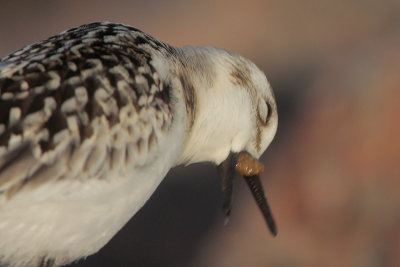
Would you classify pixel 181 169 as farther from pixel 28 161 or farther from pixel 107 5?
pixel 28 161

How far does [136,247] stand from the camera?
423 cm

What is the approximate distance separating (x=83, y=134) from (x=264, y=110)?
1076 mm

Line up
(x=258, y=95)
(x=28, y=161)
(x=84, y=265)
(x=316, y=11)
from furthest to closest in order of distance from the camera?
(x=316, y=11) < (x=84, y=265) < (x=258, y=95) < (x=28, y=161)

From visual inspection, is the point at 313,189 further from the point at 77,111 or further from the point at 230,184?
the point at 77,111

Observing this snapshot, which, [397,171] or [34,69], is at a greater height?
[34,69]

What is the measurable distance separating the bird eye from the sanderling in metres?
0.40

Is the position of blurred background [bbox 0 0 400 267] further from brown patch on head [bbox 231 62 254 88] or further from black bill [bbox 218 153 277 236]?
brown patch on head [bbox 231 62 254 88]

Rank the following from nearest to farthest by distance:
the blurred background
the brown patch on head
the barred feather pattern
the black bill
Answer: the barred feather pattern
the brown patch on head
the black bill
the blurred background

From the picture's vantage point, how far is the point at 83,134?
2273 mm

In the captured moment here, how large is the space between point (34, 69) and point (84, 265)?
2.03 meters

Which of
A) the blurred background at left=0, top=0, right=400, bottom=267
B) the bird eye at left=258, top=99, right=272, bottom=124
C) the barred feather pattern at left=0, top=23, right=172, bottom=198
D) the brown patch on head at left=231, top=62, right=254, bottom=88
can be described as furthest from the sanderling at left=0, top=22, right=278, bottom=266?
the blurred background at left=0, top=0, right=400, bottom=267

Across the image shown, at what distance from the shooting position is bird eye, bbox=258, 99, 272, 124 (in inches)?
122

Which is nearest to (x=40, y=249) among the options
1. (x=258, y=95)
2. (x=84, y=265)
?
(x=258, y=95)

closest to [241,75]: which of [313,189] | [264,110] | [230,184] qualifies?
[264,110]
